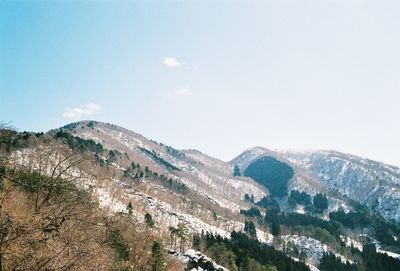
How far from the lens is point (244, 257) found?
385 feet

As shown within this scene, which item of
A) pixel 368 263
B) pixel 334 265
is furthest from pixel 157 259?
pixel 334 265

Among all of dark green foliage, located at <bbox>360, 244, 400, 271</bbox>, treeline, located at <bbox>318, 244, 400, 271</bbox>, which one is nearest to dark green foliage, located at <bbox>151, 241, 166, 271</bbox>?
treeline, located at <bbox>318, 244, 400, 271</bbox>

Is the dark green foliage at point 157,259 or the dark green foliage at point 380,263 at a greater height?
the dark green foliage at point 380,263

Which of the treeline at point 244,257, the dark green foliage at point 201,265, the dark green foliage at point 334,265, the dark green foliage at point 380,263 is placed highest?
the dark green foliage at point 380,263

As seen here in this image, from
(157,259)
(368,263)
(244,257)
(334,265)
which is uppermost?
(368,263)

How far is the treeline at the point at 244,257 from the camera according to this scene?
11062cm

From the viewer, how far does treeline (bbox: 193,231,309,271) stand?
363 feet

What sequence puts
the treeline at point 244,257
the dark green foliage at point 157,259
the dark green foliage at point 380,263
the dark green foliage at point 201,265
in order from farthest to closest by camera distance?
the dark green foliage at point 380,263 → the treeline at point 244,257 → the dark green foliage at point 201,265 → the dark green foliage at point 157,259

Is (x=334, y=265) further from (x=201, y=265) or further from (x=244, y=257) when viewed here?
(x=201, y=265)

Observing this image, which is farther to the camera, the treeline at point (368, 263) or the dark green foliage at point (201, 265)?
the treeline at point (368, 263)

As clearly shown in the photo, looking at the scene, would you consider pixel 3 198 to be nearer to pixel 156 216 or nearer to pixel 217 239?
pixel 217 239

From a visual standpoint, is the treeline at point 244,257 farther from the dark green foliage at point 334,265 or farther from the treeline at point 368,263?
the dark green foliage at point 334,265

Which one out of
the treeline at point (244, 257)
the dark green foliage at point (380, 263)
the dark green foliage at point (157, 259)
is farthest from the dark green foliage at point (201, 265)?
the dark green foliage at point (380, 263)

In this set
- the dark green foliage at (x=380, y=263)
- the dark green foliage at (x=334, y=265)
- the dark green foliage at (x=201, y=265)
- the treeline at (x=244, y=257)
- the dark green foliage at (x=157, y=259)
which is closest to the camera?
the dark green foliage at (x=157, y=259)
